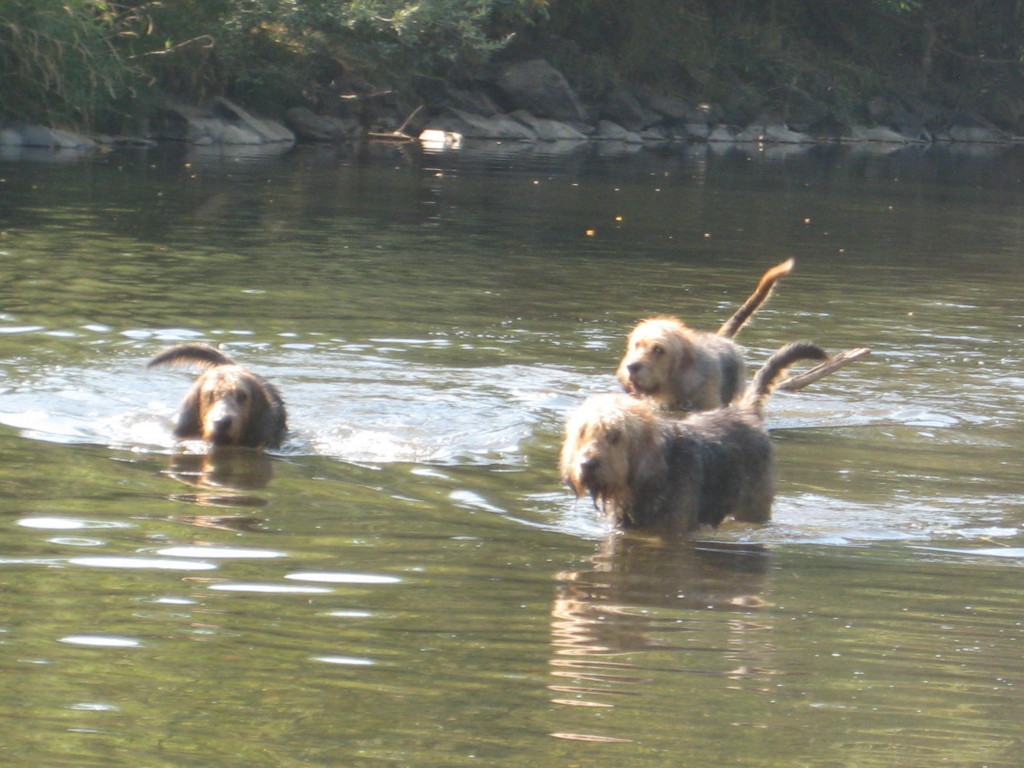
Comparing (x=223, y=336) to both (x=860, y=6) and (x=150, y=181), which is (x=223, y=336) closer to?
(x=150, y=181)

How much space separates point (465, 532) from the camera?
21.5 ft

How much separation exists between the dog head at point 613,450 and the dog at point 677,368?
2138 mm

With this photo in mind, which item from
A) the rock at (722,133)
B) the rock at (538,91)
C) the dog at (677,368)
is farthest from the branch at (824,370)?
the rock at (722,133)

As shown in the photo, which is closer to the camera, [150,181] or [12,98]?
[150,181]

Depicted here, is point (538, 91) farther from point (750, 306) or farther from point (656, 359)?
point (656, 359)

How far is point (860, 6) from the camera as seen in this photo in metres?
51.5

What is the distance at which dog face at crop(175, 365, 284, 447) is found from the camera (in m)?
8.09

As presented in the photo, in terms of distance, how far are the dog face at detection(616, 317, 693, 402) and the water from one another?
0.50 metres

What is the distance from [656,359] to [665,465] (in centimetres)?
222

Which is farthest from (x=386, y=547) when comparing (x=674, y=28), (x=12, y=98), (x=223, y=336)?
(x=674, y=28)

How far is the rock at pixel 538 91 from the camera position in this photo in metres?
40.9

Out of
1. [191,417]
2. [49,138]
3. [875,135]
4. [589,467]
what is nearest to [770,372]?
[589,467]

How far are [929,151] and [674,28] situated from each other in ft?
27.4

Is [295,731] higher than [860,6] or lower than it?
lower
